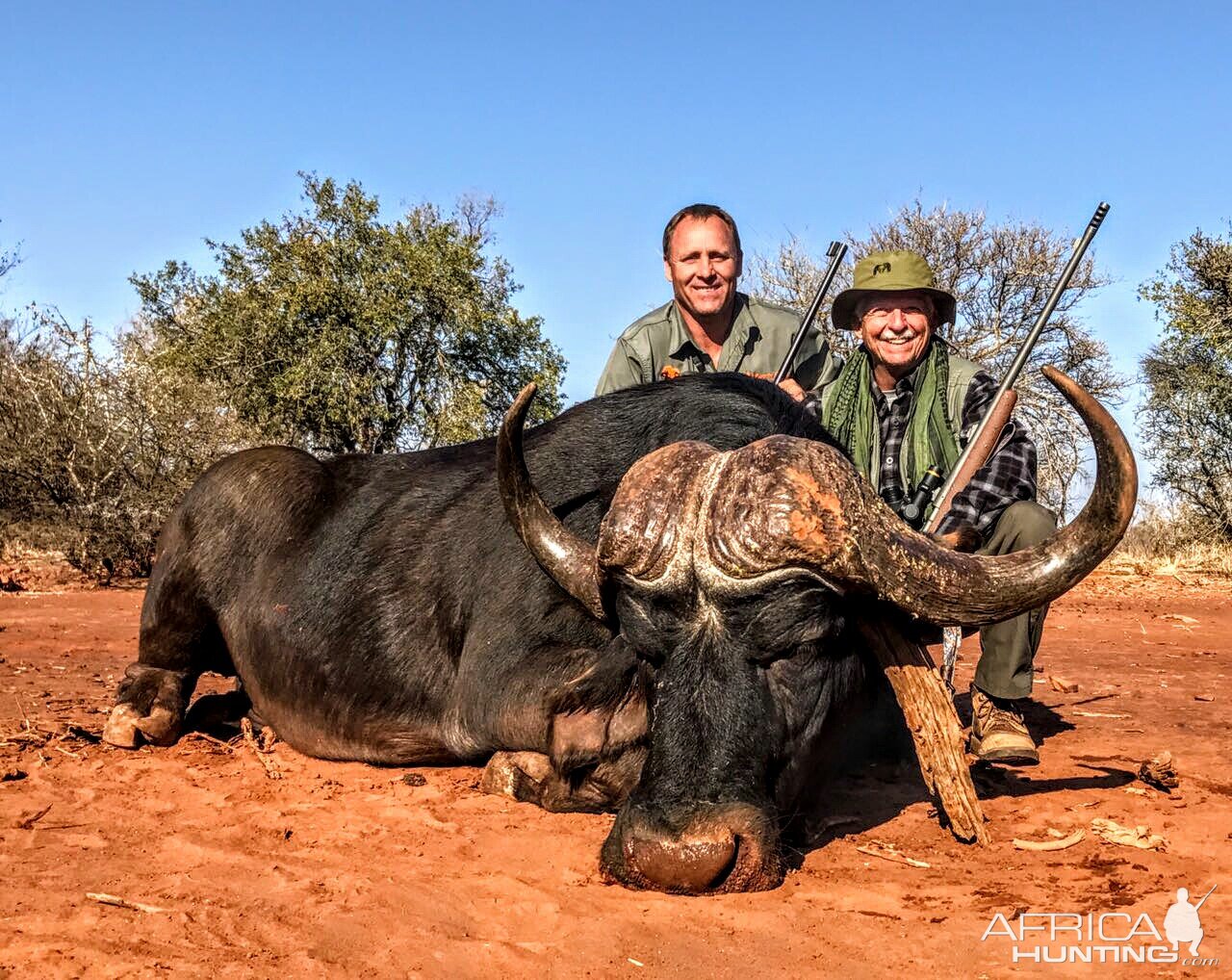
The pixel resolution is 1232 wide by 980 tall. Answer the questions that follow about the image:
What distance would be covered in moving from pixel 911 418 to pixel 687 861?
9.99ft

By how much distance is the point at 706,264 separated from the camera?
7066mm

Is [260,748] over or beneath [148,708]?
beneath

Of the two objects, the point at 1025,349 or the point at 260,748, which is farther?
the point at 260,748

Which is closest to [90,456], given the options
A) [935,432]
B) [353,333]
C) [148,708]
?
[353,333]

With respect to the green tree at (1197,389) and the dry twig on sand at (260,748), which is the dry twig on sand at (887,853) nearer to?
the dry twig on sand at (260,748)

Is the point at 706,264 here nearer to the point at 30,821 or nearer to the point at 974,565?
the point at 974,565

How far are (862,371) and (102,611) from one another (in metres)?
8.04

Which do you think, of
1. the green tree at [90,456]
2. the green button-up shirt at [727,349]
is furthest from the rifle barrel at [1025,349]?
the green tree at [90,456]

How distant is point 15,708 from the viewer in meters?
6.40

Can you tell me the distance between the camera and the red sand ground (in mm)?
3016

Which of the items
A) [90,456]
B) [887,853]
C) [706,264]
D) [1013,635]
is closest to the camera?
[887,853]

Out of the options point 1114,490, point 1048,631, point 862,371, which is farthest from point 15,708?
point 1048,631

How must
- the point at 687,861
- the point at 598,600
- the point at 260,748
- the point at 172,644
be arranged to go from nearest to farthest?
1. the point at 687,861
2. the point at 598,600
3. the point at 260,748
4. the point at 172,644

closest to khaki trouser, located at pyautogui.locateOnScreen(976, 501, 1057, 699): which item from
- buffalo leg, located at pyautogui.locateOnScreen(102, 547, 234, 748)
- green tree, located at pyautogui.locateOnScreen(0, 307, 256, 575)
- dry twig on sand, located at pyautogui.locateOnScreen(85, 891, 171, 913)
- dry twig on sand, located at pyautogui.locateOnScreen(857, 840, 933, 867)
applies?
dry twig on sand, located at pyautogui.locateOnScreen(857, 840, 933, 867)
